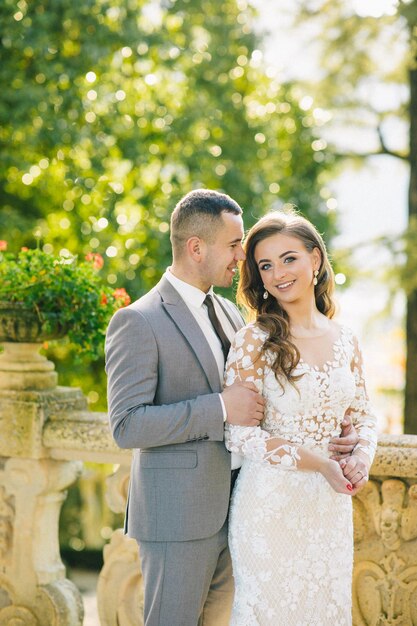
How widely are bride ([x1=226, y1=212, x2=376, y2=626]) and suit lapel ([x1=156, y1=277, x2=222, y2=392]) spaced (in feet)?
0.21

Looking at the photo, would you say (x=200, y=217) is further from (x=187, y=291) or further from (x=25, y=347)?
(x=25, y=347)

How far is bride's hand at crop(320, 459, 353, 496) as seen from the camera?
8.31ft

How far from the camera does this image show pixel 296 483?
268 cm

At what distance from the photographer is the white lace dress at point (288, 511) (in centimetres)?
265

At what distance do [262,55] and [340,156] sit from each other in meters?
1.69

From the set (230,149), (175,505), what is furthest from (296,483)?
(230,149)

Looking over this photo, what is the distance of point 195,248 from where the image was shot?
2.80 m

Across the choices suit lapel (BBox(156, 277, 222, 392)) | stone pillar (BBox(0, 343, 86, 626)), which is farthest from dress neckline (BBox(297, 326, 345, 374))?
stone pillar (BBox(0, 343, 86, 626))

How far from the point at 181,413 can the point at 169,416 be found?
4cm

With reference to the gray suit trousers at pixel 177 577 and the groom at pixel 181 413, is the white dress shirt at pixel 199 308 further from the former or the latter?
the gray suit trousers at pixel 177 577

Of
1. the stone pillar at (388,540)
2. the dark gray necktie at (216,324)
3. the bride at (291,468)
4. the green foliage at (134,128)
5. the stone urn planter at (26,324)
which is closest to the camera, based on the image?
the bride at (291,468)

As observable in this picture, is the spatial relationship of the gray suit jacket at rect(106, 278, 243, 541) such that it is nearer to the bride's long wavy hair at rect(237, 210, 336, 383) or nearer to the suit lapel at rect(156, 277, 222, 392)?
the suit lapel at rect(156, 277, 222, 392)

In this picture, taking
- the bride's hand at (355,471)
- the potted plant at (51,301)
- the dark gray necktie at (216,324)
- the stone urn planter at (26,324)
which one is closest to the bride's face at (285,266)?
the dark gray necktie at (216,324)

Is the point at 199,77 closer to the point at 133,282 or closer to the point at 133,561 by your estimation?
the point at 133,282
